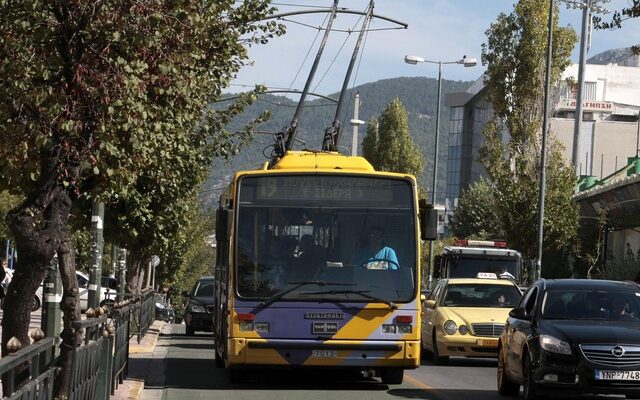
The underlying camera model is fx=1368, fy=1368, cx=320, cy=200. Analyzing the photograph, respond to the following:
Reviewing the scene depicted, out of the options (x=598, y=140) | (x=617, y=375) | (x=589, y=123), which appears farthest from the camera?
(x=589, y=123)

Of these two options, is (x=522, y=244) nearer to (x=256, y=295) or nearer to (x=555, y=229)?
(x=555, y=229)

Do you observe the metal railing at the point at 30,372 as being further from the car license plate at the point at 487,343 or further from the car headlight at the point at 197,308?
the car headlight at the point at 197,308

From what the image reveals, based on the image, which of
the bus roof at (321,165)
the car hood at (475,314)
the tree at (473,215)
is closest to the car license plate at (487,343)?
the car hood at (475,314)

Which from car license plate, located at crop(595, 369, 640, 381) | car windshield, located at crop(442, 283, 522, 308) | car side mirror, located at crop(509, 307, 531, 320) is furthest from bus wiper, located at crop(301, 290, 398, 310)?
car windshield, located at crop(442, 283, 522, 308)

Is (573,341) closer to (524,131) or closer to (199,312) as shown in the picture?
(199,312)

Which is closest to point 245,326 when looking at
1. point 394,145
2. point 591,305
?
point 591,305

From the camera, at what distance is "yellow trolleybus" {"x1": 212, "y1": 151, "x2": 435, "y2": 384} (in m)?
17.3

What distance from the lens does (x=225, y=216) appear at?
17391mm

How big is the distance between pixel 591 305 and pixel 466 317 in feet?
26.7

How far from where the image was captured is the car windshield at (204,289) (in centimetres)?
3738

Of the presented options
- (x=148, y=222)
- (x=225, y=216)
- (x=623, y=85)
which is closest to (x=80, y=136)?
(x=225, y=216)

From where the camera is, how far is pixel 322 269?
17531 millimetres

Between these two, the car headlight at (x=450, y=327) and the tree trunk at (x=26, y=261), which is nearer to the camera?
the tree trunk at (x=26, y=261)

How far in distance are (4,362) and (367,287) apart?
1109 cm
